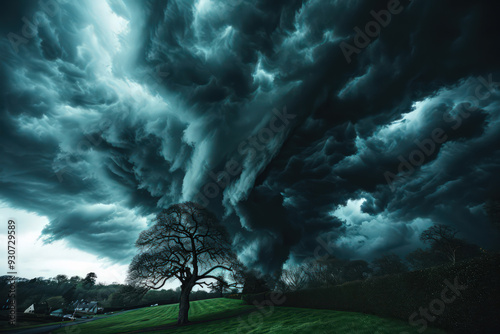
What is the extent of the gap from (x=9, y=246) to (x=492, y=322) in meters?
33.4

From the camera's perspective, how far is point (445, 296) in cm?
1093

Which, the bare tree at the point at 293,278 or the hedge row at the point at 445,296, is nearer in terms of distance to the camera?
the hedge row at the point at 445,296

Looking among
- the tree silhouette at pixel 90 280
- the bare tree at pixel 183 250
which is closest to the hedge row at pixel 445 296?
the bare tree at pixel 183 250

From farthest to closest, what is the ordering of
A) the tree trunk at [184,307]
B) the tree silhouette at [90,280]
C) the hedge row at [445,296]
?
the tree silhouette at [90,280]
the tree trunk at [184,307]
the hedge row at [445,296]

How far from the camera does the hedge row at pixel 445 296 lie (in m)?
9.18

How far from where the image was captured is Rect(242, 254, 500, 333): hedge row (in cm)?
918

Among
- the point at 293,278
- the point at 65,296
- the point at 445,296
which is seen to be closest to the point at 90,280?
the point at 65,296

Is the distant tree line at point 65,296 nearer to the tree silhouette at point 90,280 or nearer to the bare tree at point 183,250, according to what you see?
the tree silhouette at point 90,280

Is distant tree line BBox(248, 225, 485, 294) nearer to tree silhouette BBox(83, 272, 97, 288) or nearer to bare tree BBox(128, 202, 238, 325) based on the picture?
bare tree BBox(128, 202, 238, 325)

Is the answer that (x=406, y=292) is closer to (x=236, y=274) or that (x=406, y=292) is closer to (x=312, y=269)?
(x=236, y=274)

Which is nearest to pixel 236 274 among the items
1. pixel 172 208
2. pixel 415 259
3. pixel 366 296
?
pixel 172 208

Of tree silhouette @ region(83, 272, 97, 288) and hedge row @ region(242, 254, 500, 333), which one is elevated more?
tree silhouette @ region(83, 272, 97, 288)

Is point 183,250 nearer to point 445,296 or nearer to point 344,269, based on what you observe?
point 445,296

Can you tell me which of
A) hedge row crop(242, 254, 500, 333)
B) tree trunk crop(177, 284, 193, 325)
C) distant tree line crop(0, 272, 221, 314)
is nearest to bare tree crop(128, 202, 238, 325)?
tree trunk crop(177, 284, 193, 325)
